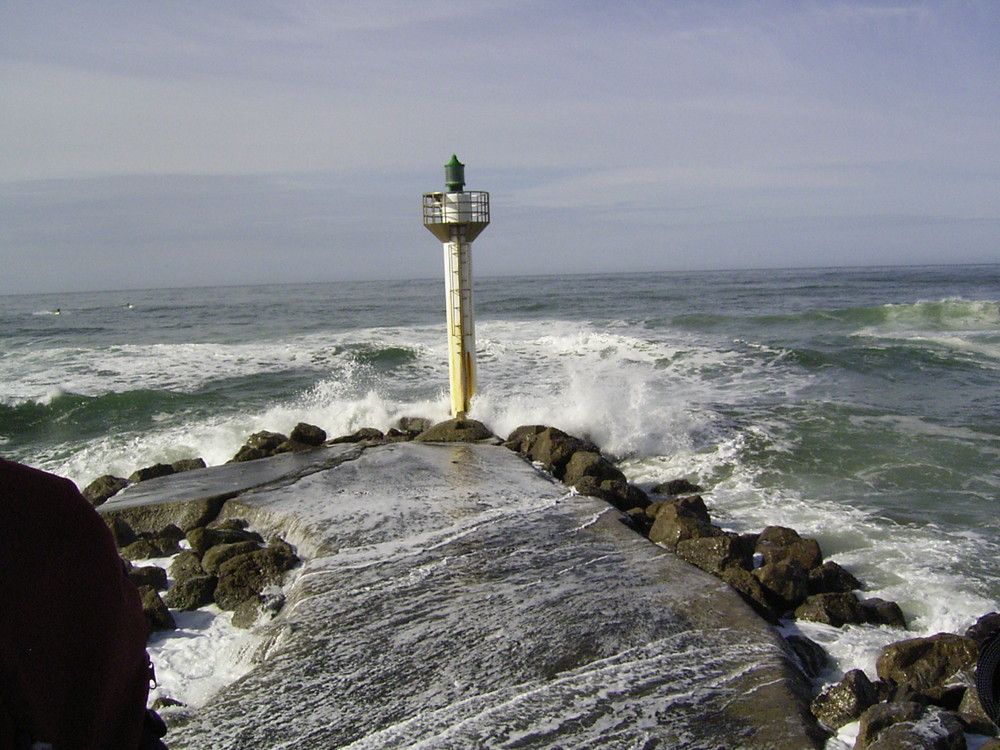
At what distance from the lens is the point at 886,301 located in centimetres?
3167

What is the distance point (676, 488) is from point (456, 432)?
264cm

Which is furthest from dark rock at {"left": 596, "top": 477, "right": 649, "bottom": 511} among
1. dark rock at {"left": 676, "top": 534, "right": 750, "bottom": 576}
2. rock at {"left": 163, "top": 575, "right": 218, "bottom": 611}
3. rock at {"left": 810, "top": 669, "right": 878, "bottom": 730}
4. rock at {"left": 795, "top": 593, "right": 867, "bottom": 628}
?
rock at {"left": 163, "top": 575, "right": 218, "bottom": 611}

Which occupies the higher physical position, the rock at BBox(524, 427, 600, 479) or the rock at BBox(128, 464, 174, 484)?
the rock at BBox(524, 427, 600, 479)

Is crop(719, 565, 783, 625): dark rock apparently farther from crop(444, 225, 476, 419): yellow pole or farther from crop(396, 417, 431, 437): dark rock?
crop(396, 417, 431, 437): dark rock

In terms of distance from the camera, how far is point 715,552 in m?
5.55

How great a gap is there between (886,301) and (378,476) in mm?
29833

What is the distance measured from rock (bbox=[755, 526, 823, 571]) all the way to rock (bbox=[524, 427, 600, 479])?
7.30 ft

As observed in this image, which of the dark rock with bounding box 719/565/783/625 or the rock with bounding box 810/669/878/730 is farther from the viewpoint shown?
the dark rock with bounding box 719/565/783/625

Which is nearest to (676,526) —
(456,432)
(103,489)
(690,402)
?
(456,432)

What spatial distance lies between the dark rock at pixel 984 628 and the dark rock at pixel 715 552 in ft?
4.65

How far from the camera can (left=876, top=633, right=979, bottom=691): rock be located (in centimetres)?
420

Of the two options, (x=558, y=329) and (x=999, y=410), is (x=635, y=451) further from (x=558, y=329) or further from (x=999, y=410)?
(x=558, y=329)

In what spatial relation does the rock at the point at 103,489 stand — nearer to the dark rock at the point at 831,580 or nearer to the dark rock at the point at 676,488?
the dark rock at the point at 676,488

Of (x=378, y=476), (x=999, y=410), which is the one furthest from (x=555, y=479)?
(x=999, y=410)
